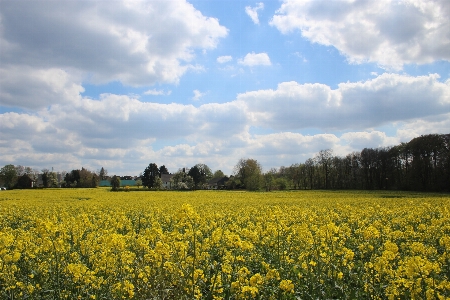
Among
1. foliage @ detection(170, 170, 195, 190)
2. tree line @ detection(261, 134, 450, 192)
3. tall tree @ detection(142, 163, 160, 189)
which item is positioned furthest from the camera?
tall tree @ detection(142, 163, 160, 189)

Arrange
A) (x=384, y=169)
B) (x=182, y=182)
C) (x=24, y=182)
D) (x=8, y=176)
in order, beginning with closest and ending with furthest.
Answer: (x=384, y=169) < (x=182, y=182) < (x=24, y=182) < (x=8, y=176)

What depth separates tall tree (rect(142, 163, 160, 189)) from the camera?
320ft

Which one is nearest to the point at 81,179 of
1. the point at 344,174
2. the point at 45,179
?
the point at 45,179

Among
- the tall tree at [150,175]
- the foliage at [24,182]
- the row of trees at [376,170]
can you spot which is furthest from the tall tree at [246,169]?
the foliage at [24,182]

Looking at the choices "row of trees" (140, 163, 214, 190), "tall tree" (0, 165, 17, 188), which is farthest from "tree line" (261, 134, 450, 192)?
"tall tree" (0, 165, 17, 188)

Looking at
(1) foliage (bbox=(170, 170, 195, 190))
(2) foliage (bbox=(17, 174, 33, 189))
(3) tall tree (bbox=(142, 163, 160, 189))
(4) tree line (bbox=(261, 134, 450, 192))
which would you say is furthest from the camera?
(3) tall tree (bbox=(142, 163, 160, 189))

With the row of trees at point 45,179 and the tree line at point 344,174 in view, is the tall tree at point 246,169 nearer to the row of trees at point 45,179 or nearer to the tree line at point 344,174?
the tree line at point 344,174

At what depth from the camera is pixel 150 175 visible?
328 ft

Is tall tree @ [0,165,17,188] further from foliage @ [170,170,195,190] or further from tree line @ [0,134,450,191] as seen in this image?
foliage @ [170,170,195,190]

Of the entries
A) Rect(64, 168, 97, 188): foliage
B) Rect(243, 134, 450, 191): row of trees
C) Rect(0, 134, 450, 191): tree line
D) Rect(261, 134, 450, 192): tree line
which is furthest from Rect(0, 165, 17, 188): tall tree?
Rect(261, 134, 450, 192): tree line

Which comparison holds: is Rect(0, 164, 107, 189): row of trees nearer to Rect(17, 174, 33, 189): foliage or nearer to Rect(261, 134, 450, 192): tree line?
Rect(17, 174, 33, 189): foliage

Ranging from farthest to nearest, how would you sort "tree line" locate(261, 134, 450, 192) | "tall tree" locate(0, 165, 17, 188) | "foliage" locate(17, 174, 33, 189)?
"tall tree" locate(0, 165, 17, 188)
"foliage" locate(17, 174, 33, 189)
"tree line" locate(261, 134, 450, 192)

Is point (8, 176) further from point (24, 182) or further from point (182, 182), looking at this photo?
point (182, 182)

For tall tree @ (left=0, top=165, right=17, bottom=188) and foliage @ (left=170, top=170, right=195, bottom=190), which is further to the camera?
tall tree @ (left=0, top=165, right=17, bottom=188)
